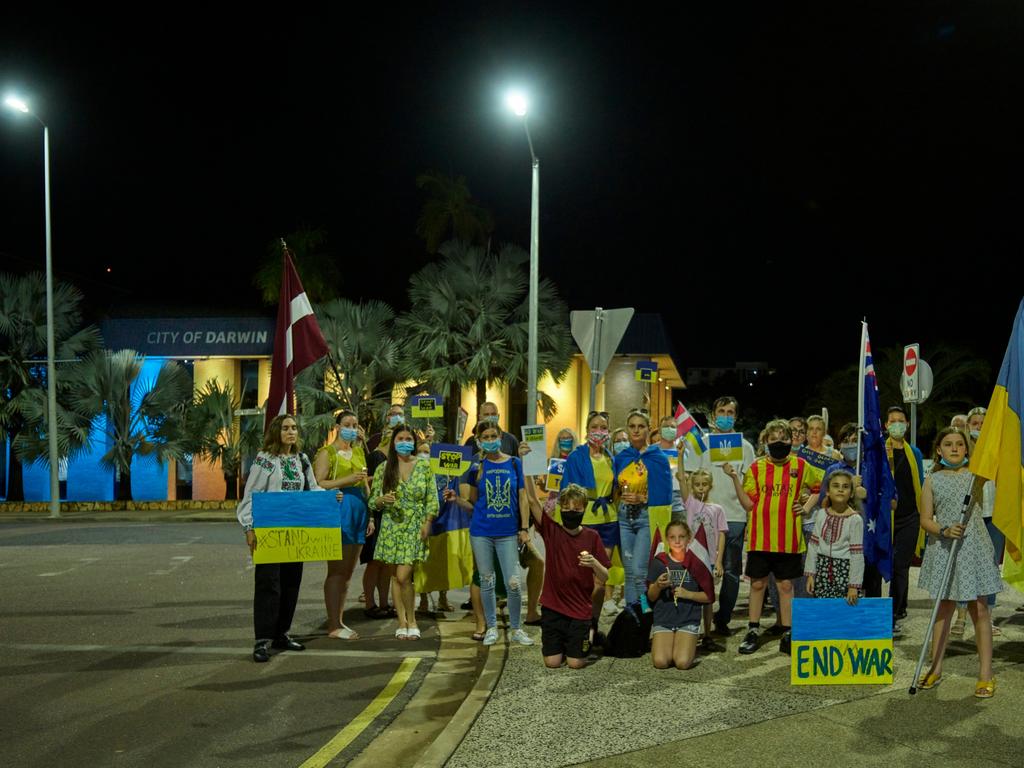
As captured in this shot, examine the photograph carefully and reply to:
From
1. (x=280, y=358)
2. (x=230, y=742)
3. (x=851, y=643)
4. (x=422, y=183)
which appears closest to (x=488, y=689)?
(x=230, y=742)

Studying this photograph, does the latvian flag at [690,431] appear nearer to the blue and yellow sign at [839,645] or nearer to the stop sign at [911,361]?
the blue and yellow sign at [839,645]

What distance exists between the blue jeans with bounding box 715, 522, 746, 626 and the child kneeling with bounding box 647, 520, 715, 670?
3.72 feet

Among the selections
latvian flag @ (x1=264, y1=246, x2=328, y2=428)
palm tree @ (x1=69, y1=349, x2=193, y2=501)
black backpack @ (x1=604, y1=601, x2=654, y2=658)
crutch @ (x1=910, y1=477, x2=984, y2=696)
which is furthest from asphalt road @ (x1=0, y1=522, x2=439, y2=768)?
palm tree @ (x1=69, y1=349, x2=193, y2=501)

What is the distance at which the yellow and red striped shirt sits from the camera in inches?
303

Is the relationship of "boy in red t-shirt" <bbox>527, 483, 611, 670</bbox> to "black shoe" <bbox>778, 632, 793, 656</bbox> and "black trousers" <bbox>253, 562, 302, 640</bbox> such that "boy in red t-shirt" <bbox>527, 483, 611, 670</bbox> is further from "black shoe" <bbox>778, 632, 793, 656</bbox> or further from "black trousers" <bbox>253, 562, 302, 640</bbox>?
"black trousers" <bbox>253, 562, 302, 640</bbox>

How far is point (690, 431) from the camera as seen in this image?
9734 mm

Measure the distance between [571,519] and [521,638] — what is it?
3.94 ft

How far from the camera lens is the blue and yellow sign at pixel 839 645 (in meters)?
6.40

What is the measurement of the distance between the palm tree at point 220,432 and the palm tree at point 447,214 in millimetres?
9476

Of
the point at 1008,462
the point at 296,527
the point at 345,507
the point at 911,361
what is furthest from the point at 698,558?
the point at 911,361

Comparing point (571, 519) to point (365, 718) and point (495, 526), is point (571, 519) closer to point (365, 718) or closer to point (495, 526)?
point (495, 526)

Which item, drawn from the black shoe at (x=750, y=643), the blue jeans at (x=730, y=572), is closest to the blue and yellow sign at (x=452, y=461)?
the blue jeans at (x=730, y=572)

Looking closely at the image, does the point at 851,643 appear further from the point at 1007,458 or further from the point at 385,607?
the point at 385,607

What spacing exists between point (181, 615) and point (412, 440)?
310 cm
